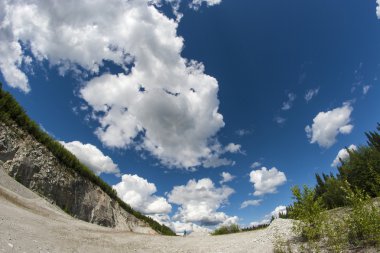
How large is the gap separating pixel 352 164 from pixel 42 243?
31.4 m

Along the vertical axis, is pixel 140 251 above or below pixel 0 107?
below

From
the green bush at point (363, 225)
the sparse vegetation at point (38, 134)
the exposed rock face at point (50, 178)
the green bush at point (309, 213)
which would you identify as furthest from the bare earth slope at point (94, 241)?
the sparse vegetation at point (38, 134)

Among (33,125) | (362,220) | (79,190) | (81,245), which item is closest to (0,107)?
(33,125)

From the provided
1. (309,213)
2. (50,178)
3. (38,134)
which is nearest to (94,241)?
(309,213)

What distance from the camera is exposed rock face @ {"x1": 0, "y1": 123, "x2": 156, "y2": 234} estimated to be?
28.8 meters

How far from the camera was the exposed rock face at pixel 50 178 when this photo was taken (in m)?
28.8

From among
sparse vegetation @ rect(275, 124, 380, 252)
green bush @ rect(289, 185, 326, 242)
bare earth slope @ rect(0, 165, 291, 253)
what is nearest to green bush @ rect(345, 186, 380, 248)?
sparse vegetation @ rect(275, 124, 380, 252)

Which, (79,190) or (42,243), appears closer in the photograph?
(42,243)

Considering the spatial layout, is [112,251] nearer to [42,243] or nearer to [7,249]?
A: [42,243]

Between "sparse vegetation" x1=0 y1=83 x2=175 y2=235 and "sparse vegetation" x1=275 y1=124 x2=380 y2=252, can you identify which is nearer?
"sparse vegetation" x1=275 y1=124 x2=380 y2=252

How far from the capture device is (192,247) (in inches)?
576

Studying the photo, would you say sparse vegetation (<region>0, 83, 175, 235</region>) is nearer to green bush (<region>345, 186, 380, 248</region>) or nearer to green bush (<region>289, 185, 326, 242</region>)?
green bush (<region>289, 185, 326, 242</region>)

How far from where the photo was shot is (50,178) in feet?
110

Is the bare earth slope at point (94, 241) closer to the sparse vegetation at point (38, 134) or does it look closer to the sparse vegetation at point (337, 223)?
the sparse vegetation at point (337, 223)
